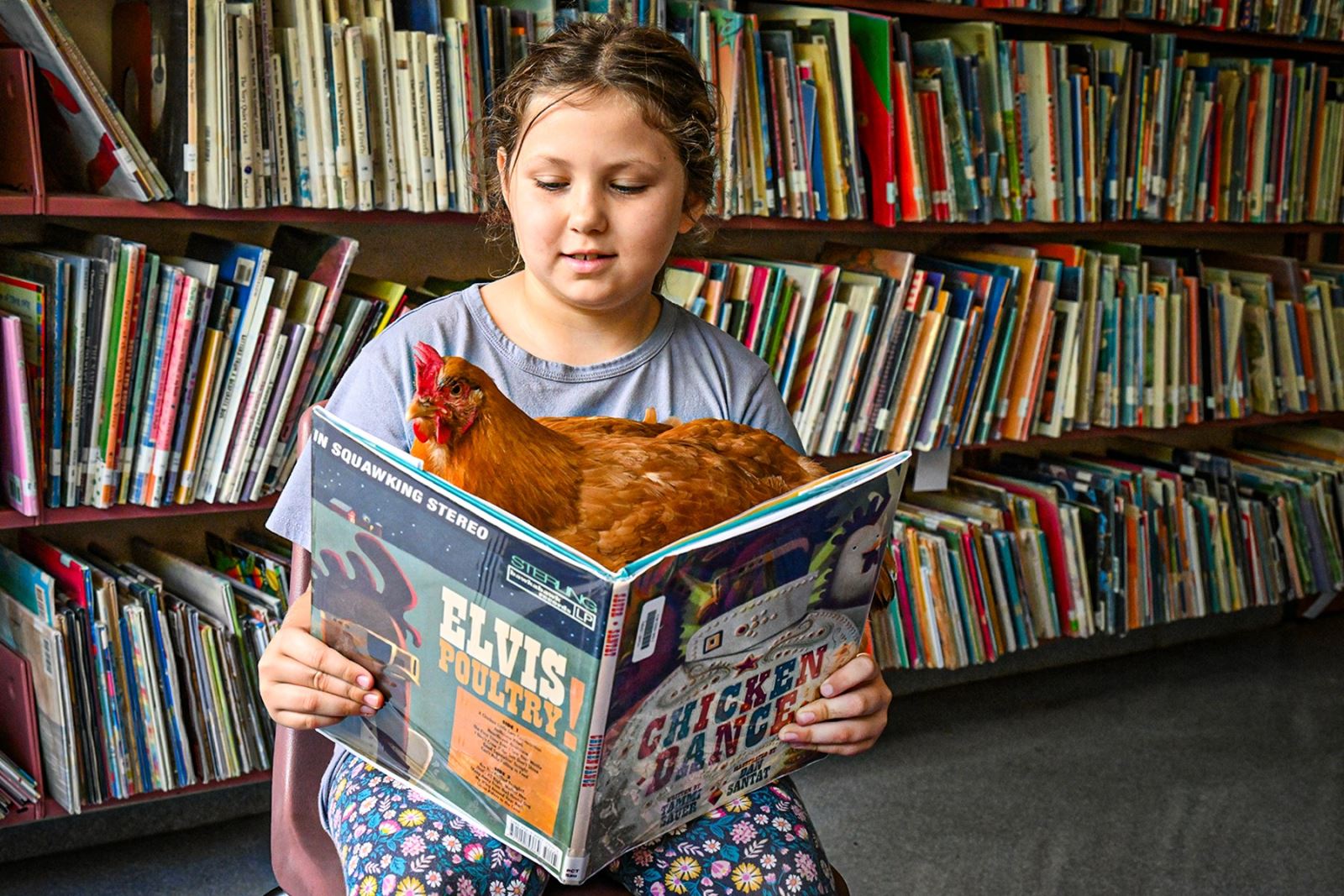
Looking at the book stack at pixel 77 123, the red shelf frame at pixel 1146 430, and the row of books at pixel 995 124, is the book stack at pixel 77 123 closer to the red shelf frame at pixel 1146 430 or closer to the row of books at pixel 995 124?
the row of books at pixel 995 124

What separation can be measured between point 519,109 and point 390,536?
560 millimetres

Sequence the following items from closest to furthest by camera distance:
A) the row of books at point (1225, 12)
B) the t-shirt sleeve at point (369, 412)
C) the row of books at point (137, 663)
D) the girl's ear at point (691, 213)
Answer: the t-shirt sleeve at point (369, 412), the girl's ear at point (691, 213), the row of books at point (137, 663), the row of books at point (1225, 12)

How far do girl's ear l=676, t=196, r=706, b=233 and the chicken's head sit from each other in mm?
408

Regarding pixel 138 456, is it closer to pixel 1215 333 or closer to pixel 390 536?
pixel 390 536

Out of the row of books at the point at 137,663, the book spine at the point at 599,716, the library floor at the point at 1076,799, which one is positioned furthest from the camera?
the library floor at the point at 1076,799

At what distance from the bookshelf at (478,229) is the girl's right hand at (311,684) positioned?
915 millimetres

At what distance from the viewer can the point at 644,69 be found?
1.26m

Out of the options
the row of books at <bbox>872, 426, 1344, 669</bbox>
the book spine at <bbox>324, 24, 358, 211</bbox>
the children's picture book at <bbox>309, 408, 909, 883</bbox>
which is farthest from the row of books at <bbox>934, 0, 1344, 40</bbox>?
the children's picture book at <bbox>309, 408, 909, 883</bbox>

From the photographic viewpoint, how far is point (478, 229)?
230 centimetres

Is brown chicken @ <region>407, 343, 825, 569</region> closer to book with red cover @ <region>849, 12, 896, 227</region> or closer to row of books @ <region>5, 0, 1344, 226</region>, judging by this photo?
row of books @ <region>5, 0, 1344, 226</region>

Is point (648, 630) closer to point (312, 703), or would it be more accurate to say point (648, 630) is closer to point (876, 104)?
point (312, 703)

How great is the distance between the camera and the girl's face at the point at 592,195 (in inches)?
47.3

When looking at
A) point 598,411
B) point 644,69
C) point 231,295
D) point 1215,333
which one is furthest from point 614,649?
point 1215,333

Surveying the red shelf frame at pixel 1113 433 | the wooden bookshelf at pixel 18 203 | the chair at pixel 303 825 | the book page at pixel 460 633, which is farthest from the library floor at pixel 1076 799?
the book page at pixel 460 633
